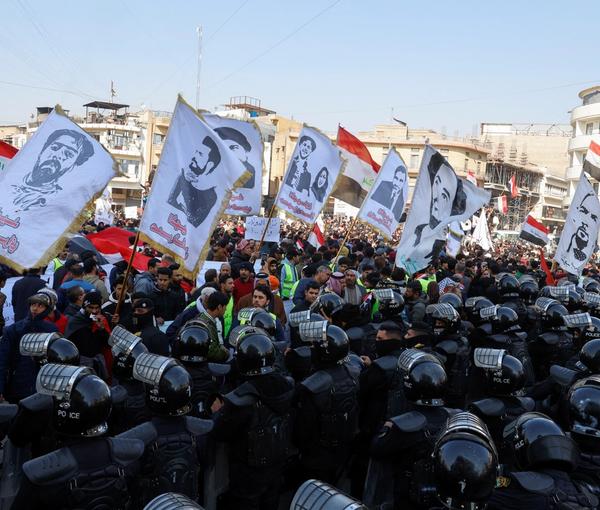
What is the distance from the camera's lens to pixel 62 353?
184 inches

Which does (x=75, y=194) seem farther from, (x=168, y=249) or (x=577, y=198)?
(x=577, y=198)

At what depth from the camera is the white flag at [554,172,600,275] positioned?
1225 cm

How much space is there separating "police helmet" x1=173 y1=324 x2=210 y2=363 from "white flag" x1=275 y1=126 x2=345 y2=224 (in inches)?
270

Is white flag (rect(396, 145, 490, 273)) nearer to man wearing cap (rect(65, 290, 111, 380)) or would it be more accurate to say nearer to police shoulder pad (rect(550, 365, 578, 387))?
police shoulder pad (rect(550, 365, 578, 387))

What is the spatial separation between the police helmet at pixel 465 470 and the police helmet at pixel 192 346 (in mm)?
2339

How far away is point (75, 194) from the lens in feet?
21.7

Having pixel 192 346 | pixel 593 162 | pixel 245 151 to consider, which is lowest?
pixel 192 346

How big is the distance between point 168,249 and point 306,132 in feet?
21.0

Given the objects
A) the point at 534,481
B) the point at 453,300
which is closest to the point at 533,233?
the point at 453,300

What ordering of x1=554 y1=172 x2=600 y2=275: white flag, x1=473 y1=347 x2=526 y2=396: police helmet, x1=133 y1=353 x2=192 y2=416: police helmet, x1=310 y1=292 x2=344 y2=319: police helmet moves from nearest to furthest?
1. x1=133 y1=353 x2=192 y2=416: police helmet
2. x1=473 y1=347 x2=526 y2=396: police helmet
3. x1=310 y1=292 x2=344 y2=319: police helmet
4. x1=554 y1=172 x2=600 y2=275: white flag

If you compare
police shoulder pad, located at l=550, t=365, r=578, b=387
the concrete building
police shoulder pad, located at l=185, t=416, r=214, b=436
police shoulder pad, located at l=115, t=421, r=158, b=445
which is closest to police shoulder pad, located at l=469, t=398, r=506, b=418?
police shoulder pad, located at l=550, t=365, r=578, b=387

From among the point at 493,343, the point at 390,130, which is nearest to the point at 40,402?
the point at 493,343

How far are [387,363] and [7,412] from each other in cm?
289

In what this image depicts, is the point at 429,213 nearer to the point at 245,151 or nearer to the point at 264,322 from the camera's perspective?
the point at 245,151
